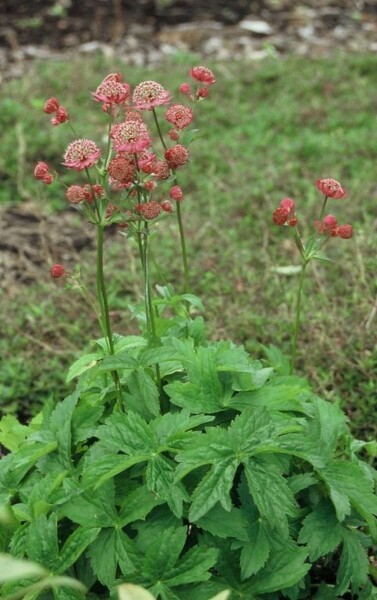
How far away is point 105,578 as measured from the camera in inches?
67.8

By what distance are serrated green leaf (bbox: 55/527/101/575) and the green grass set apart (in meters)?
0.73

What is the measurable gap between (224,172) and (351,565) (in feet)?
11.2

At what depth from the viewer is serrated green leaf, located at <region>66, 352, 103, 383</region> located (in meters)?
2.01

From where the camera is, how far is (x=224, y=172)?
4.94 metres

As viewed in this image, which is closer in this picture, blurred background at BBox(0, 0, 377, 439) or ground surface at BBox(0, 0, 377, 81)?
blurred background at BBox(0, 0, 377, 439)

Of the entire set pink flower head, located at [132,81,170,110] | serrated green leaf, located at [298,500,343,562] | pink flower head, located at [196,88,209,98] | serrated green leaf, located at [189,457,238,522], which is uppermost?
pink flower head, located at [132,81,170,110]

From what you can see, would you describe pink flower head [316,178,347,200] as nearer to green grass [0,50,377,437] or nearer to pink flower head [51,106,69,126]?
green grass [0,50,377,437]

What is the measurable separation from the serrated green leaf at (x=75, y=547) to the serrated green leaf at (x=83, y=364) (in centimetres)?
44

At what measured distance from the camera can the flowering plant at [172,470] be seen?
172cm

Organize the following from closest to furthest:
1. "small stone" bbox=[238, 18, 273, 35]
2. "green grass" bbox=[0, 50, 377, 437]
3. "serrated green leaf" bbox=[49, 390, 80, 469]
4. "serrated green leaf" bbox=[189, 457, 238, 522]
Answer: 1. "serrated green leaf" bbox=[189, 457, 238, 522]
2. "serrated green leaf" bbox=[49, 390, 80, 469]
3. "green grass" bbox=[0, 50, 377, 437]
4. "small stone" bbox=[238, 18, 273, 35]

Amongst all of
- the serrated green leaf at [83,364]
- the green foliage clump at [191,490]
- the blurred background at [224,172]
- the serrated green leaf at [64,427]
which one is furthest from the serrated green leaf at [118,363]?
the blurred background at [224,172]

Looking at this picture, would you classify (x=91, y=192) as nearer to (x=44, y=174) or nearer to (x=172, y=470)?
(x=44, y=174)

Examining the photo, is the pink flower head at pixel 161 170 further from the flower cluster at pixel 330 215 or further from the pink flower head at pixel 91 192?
the flower cluster at pixel 330 215

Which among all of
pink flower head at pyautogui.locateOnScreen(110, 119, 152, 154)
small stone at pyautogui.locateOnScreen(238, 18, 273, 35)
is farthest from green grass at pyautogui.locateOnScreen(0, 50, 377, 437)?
small stone at pyautogui.locateOnScreen(238, 18, 273, 35)
